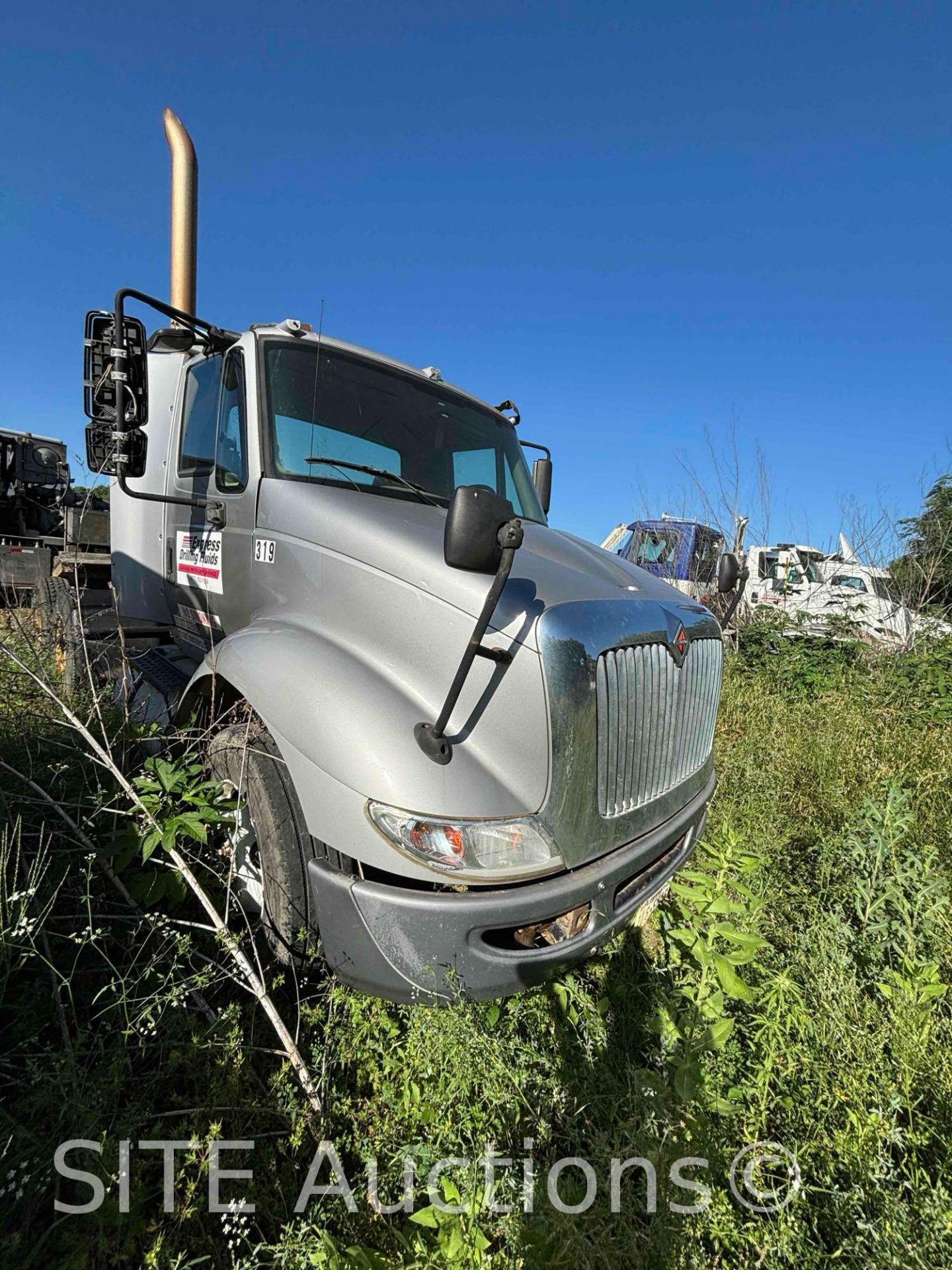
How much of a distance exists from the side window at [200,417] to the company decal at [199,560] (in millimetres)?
364

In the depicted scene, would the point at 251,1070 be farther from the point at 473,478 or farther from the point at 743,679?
the point at 743,679

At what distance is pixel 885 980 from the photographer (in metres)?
2.28

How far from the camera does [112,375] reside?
256 cm

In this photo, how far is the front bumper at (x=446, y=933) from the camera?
1700 millimetres

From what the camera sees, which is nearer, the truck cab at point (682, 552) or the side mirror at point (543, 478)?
the side mirror at point (543, 478)

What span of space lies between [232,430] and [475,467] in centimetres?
128

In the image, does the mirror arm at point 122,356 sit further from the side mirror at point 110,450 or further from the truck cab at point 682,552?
the truck cab at point 682,552

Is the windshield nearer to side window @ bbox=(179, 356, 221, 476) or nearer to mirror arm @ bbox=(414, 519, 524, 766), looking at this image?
side window @ bbox=(179, 356, 221, 476)

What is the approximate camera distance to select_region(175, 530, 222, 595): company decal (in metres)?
3.06

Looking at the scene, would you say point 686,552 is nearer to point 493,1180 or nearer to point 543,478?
point 543,478

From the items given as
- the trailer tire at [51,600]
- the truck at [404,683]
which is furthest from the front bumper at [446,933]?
the trailer tire at [51,600]

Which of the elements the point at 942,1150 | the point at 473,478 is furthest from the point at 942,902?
the point at 473,478

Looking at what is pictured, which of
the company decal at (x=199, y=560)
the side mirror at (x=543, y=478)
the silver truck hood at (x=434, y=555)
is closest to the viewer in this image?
the silver truck hood at (x=434, y=555)

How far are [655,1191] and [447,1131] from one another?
0.58 metres
